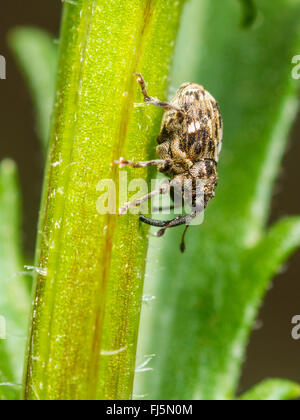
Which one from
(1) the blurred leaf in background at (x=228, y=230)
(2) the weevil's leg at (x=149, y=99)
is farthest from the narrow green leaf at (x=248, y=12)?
(2) the weevil's leg at (x=149, y=99)

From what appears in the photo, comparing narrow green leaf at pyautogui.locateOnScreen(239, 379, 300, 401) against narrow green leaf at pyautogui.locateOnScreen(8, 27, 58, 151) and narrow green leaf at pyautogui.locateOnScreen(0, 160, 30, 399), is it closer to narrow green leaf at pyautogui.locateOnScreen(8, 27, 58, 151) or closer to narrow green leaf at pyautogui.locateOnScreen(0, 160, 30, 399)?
narrow green leaf at pyautogui.locateOnScreen(0, 160, 30, 399)

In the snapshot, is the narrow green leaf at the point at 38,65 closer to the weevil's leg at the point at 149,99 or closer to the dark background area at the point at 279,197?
the weevil's leg at the point at 149,99

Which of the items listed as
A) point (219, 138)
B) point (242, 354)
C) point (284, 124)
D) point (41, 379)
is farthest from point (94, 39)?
point (242, 354)

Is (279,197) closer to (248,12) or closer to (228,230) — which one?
(228,230)

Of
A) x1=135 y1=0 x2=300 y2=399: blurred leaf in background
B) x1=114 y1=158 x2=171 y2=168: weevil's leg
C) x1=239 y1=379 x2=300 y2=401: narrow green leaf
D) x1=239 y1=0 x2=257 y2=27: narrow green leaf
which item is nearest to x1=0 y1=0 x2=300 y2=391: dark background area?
x1=135 y1=0 x2=300 y2=399: blurred leaf in background

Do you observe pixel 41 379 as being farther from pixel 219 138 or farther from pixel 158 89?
pixel 219 138
